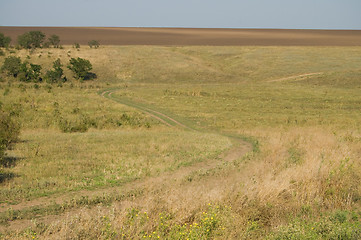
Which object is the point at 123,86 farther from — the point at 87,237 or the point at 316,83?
the point at 87,237

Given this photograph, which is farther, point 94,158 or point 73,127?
point 73,127

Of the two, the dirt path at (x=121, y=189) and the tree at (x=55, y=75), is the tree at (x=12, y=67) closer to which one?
the tree at (x=55, y=75)

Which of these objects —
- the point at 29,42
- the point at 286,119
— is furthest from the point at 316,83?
the point at 29,42

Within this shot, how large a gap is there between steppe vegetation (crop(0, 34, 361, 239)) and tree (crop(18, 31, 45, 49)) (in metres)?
49.9

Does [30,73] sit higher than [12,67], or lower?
lower

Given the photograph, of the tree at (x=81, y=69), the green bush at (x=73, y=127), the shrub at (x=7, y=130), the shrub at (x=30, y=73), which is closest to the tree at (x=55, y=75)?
the shrub at (x=30, y=73)

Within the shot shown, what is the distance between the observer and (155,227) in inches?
355

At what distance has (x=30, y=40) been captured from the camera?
8912 cm

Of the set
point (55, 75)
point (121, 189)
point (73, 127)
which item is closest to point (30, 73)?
point (55, 75)

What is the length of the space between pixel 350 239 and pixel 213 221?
338 cm

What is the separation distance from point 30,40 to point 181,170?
8596 cm

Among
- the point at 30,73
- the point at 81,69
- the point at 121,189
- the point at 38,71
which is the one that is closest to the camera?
the point at 121,189

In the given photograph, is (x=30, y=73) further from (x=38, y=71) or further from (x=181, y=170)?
(x=181, y=170)

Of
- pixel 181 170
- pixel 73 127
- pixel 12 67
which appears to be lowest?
pixel 73 127
